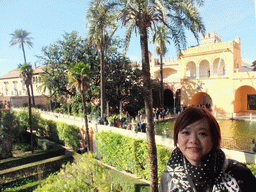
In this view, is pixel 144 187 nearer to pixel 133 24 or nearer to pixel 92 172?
pixel 92 172

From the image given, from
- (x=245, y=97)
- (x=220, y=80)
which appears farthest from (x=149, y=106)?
(x=245, y=97)

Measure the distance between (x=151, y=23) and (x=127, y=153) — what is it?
731 cm

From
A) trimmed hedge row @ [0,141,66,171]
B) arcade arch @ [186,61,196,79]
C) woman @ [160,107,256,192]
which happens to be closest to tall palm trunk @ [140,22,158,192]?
woman @ [160,107,256,192]

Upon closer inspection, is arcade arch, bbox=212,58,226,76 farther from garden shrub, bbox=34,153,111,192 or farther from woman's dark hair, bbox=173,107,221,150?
woman's dark hair, bbox=173,107,221,150

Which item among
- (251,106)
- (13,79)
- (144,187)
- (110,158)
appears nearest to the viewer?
(144,187)

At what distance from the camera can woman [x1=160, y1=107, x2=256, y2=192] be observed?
1.30 meters

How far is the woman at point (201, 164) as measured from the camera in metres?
1.30

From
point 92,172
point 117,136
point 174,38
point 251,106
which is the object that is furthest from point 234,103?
point 92,172

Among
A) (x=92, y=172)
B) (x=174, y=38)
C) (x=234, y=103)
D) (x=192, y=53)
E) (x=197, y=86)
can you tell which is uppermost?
(x=192, y=53)

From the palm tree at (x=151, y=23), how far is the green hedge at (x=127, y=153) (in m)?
1.87

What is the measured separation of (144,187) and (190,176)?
27.9 ft

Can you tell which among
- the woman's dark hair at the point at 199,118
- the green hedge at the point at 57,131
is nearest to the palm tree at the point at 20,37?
the green hedge at the point at 57,131

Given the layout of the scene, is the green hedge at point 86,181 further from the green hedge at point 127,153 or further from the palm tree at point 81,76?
the palm tree at point 81,76

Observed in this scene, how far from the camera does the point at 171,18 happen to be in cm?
722
